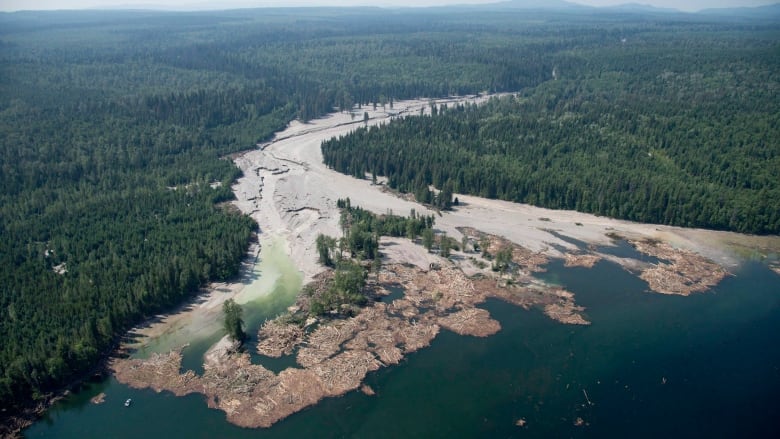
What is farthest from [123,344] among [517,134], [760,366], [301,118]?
[301,118]

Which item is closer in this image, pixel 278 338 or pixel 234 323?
pixel 234 323

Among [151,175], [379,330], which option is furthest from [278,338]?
[151,175]

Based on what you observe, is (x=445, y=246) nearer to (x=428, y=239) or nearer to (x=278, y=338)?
(x=428, y=239)

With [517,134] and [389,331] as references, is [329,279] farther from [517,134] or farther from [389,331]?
[517,134]

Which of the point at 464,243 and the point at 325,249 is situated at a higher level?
the point at 325,249

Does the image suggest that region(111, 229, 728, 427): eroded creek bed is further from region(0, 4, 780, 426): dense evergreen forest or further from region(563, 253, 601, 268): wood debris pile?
region(0, 4, 780, 426): dense evergreen forest

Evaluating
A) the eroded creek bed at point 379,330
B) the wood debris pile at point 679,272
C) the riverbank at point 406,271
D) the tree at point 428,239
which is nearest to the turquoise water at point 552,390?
the eroded creek bed at point 379,330
